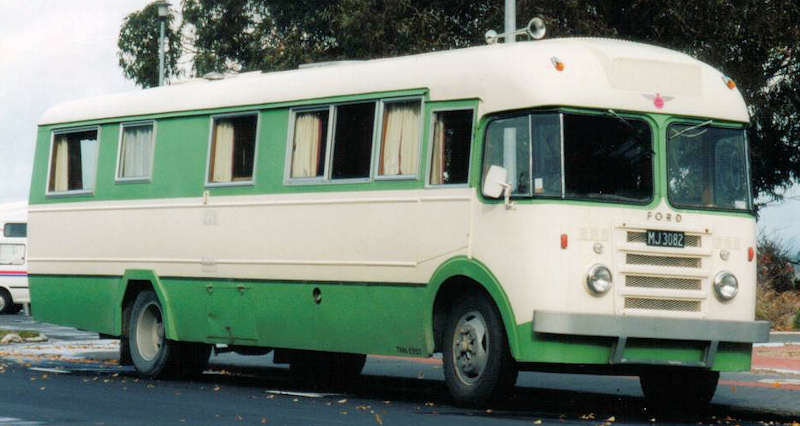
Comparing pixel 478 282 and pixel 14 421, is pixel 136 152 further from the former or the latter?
pixel 14 421

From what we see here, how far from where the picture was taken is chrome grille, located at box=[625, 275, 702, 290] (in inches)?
543

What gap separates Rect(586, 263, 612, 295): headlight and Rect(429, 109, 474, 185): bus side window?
1496mm

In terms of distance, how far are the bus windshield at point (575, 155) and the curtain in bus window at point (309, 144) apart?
2511mm

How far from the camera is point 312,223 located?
16281 mm

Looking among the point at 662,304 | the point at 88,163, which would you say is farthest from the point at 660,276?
the point at 88,163

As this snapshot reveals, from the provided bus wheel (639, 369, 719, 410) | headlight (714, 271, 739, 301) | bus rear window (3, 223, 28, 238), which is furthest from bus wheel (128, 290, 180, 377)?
bus rear window (3, 223, 28, 238)

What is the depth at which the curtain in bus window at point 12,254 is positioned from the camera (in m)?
47.2

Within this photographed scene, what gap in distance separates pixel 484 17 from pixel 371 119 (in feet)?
70.1

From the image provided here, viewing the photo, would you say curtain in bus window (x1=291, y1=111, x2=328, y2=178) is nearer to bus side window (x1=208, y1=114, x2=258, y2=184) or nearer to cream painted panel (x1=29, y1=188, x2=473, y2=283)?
cream painted panel (x1=29, y1=188, x2=473, y2=283)

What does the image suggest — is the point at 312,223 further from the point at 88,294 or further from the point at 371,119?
the point at 88,294

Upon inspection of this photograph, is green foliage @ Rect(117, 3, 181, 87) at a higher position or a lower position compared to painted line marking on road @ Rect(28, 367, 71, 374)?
higher

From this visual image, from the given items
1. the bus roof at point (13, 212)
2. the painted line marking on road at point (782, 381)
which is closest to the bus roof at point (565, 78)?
the painted line marking on road at point (782, 381)

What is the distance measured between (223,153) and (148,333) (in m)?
2.49

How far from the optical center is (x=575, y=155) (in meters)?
14.0
